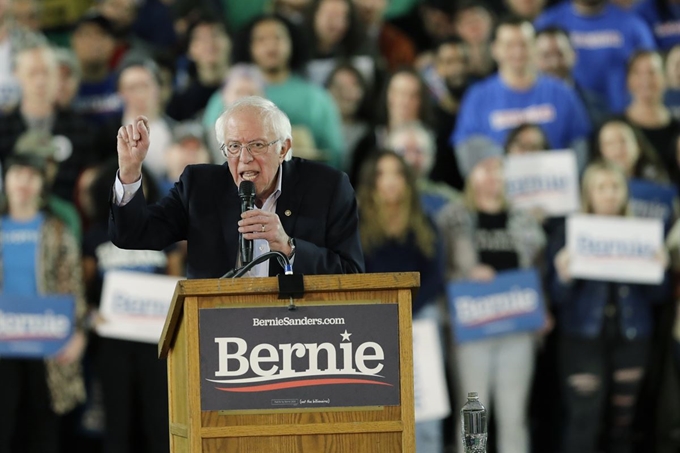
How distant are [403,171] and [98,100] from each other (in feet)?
7.72

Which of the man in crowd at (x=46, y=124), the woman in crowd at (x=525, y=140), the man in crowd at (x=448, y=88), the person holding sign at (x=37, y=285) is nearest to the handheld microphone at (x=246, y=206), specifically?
the person holding sign at (x=37, y=285)

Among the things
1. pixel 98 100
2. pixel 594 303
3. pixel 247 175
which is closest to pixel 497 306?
pixel 594 303

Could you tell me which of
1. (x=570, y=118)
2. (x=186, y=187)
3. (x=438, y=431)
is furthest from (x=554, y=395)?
(x=186, y=187)

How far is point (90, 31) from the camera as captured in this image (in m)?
A: 9.27

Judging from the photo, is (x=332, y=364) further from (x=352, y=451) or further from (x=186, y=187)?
(x=186, y=187)

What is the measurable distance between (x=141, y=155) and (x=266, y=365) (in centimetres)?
76

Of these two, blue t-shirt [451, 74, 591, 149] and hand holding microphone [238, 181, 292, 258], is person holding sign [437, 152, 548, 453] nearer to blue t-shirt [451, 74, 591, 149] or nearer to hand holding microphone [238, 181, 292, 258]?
blue t-shirt [451, 74, 591, 149]

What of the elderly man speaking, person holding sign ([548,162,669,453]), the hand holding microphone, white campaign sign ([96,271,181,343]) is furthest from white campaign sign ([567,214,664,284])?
the hand holding microphone

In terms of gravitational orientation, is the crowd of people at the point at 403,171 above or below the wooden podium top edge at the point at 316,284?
above

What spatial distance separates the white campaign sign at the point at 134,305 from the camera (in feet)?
24.7

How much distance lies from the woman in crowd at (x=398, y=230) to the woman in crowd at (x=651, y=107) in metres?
1.90

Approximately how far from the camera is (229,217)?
4012 mm

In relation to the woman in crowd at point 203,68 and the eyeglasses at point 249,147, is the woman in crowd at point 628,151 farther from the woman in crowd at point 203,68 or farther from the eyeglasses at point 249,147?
the eyeglasses at point 249,147

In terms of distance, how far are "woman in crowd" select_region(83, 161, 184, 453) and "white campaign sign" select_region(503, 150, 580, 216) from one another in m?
2.12
